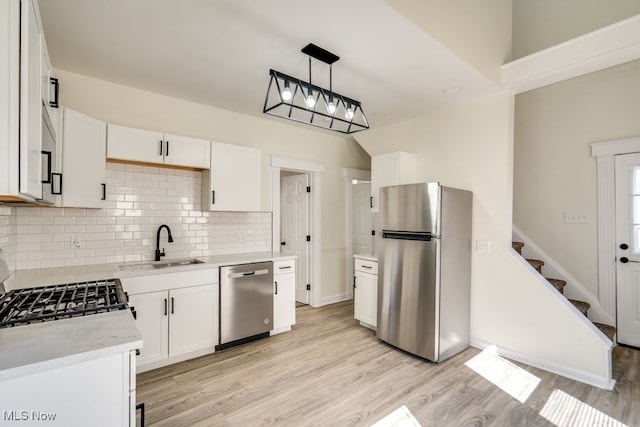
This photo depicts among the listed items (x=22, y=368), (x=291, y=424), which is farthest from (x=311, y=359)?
(x=22, y=368)

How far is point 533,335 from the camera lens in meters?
2.85

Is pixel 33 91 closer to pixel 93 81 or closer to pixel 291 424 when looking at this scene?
pixel 93 81

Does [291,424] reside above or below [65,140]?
below

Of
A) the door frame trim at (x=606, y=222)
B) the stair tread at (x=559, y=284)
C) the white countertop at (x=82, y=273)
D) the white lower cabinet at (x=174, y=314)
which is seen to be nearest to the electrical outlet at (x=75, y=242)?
the white countertop at (x=82, y=273)

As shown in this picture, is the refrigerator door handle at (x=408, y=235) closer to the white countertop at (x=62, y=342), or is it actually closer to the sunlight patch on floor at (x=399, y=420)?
the sunlight patch on floor at (x=399, y=420)

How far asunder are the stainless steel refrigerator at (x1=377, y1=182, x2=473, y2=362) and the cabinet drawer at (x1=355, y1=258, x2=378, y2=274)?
11.6 inches

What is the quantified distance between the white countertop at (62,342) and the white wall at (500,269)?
10.4 feet

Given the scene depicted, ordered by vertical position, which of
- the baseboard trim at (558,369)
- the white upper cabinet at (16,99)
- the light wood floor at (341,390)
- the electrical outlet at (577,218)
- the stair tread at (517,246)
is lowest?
the light wood floor at (341,390)

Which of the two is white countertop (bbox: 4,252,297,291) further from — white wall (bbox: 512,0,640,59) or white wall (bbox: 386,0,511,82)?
white wall (bbox: 512,0,640,59)

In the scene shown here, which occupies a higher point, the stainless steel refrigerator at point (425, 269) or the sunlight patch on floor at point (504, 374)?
the stainless steel refrigerator at point (425, 269)

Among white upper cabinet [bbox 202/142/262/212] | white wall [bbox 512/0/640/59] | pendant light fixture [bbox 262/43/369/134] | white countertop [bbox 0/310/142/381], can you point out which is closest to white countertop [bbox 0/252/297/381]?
white countertop [bbox 0/310/142/381]

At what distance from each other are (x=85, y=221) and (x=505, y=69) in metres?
4.17

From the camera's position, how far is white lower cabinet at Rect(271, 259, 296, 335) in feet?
11.3

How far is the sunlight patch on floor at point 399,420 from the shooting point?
6.63 feet
